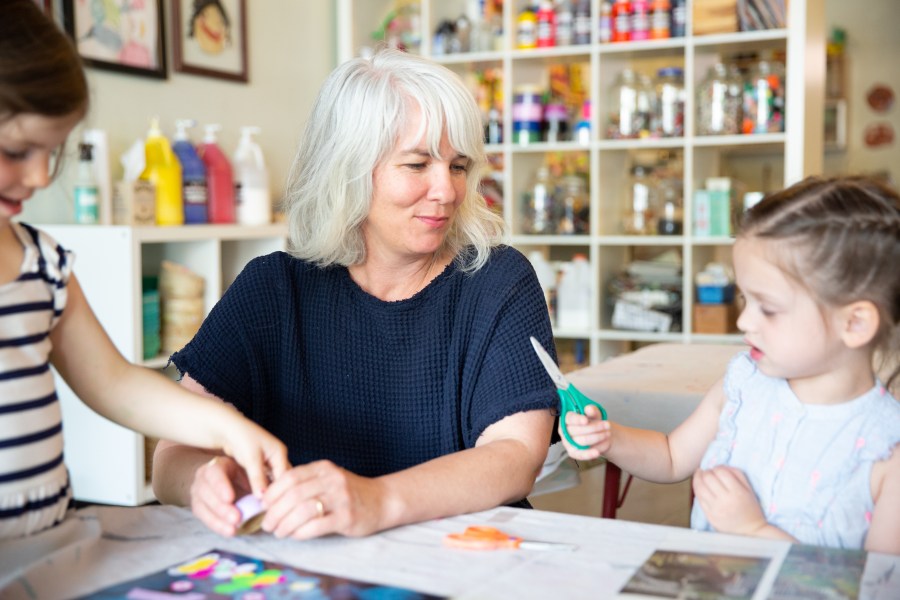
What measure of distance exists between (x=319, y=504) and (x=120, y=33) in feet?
8.57

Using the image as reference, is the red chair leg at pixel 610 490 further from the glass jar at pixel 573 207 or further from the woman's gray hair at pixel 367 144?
the glass jar at pixel 573 207

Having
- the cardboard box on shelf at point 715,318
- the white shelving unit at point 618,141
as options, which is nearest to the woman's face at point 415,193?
the white shelving unit at point 618,141

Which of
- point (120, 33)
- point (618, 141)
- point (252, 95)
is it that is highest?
point (120, 33)

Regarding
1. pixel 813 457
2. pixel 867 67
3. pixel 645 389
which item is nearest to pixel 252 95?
pixel 645 389

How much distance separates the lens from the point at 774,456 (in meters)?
1.22

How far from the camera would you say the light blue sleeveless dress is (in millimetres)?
1160

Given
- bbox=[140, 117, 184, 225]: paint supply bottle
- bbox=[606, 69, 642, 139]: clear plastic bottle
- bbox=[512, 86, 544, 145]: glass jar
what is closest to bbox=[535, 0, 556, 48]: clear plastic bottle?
bbox=[512, 86, 544, 145]: glass jar

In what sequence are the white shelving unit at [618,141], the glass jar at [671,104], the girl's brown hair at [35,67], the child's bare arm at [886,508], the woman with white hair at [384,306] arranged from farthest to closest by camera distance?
the glass jar at [671,104]
the white shelving unit at [618,141]
the woman with white hair at [384,306]
the child's bare arm at [886,508]
the girl's brown hair at [35,67]

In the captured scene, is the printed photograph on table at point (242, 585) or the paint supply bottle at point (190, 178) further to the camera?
the paint supply bottle at point (190, 178)

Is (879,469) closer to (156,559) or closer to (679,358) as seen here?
(156,559)

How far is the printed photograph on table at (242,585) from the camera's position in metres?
0.88

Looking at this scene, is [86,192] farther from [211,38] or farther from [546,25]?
[546,25]

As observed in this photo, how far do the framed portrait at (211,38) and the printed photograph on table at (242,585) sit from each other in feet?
9.28

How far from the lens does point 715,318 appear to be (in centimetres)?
376
